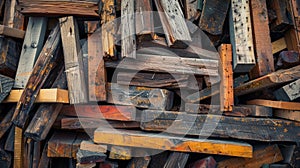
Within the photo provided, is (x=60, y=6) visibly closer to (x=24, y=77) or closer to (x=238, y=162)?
(x=24, y=77)

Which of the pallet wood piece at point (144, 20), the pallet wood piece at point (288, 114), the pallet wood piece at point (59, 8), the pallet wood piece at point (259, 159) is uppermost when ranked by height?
the pallet wood piece at point (59, 8)

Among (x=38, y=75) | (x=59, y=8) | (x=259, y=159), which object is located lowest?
(x=259, y=159)

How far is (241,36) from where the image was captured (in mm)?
2961

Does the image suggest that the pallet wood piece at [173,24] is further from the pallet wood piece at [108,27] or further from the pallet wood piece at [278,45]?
the pallet wood piece at [278,45]

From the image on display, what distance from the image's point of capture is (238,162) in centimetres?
281

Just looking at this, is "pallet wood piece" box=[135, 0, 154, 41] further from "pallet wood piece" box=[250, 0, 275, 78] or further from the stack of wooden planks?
"pallet wood piece" box=[250, 0, 275, 78]

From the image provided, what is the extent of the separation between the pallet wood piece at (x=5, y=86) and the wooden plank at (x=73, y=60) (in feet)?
1.94

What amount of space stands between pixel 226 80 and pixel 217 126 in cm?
43

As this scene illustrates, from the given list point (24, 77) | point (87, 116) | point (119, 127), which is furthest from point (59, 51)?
point (119, 127)

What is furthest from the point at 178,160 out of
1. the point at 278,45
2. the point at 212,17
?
the point at 278,45

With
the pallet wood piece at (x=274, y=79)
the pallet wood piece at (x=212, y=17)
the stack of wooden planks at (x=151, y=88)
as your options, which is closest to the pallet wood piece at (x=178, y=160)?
the stack of wooden planks at (x=151, y=88)

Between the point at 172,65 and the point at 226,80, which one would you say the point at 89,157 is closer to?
the point at 172,65

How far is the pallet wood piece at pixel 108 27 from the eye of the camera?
2.79 m

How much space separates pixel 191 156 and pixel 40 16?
214cm
